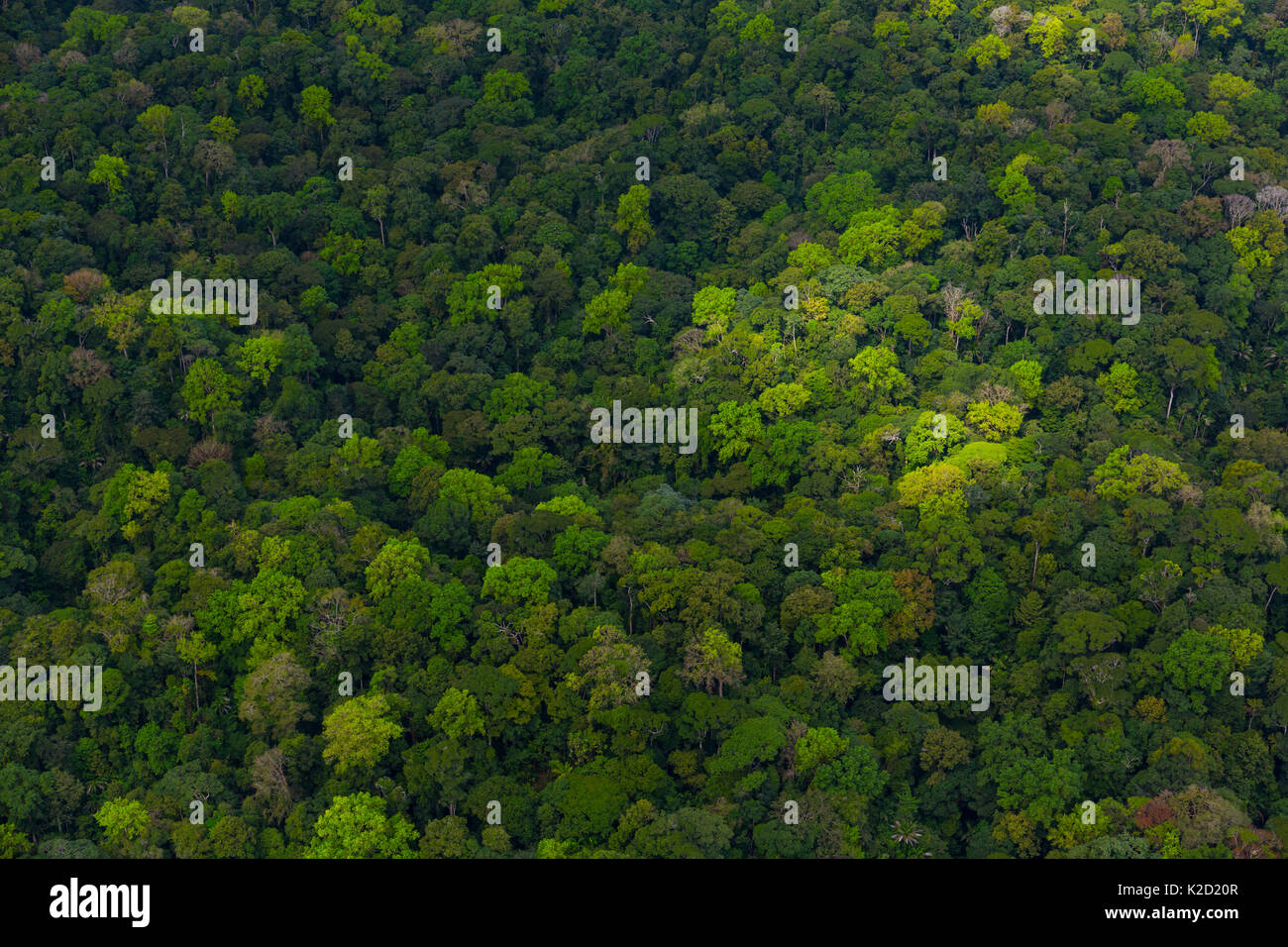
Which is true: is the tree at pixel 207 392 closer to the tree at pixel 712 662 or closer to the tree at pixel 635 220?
the tree at pixel 635 220

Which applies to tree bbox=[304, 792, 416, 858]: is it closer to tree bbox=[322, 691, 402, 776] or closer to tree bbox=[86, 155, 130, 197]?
tree bbox=[322, 691, 402, 776]

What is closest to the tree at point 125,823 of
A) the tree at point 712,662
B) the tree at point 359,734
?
the tree at point 359,734

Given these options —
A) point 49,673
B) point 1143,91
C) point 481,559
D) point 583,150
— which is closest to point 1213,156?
point 1143,91

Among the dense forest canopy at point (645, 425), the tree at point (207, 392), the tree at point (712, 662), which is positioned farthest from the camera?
the tree at point (207, 392)

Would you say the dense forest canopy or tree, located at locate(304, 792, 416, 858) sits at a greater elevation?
the dense forest canopy

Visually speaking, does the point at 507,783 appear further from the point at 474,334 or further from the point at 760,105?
the point at 760,105

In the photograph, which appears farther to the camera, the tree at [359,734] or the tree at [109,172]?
the tree at [109,172]

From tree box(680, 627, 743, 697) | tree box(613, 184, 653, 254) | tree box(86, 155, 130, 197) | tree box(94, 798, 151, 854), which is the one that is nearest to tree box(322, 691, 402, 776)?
tree box(94, 798, 151, 854)

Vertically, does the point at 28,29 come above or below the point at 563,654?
above
